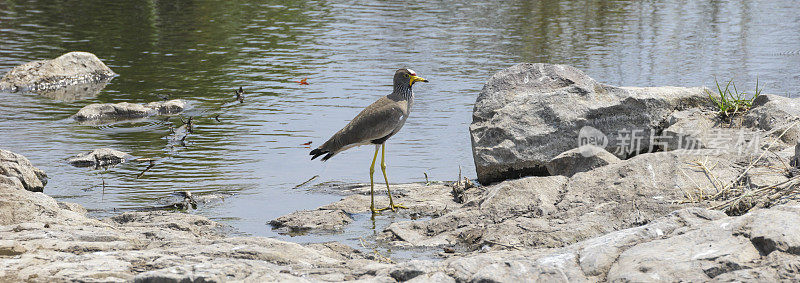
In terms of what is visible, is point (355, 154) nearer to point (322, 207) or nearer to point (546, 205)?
point (322, 207)

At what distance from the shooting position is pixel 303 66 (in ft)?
63.5

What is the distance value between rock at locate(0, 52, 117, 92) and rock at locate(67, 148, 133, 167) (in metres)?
6.83

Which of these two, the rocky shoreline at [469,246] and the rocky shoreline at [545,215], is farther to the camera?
the rocky shoreline at [545,215]

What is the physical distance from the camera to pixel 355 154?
12.2 m

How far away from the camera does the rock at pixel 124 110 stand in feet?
47.9

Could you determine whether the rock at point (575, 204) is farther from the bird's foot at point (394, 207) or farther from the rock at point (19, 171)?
the rock at point (19, 171)

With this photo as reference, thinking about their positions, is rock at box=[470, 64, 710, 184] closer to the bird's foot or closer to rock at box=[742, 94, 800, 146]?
rock at box=[742, 94, 800, 146]

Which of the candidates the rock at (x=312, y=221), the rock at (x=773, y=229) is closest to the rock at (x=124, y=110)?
the rock at (x=312, y=221)

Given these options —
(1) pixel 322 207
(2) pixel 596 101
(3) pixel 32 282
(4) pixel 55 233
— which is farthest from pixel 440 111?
(3) pixel 32 282

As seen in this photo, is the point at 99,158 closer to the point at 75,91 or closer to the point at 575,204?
the point at 575,204

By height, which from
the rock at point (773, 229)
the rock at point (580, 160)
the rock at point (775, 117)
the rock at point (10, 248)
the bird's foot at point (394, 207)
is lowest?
the bird's foot at point (394, 207)

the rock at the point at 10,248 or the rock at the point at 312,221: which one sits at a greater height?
the rock at the point at 10,248

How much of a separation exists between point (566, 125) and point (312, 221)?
10.4 ft

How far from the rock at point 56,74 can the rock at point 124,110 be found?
333cm
